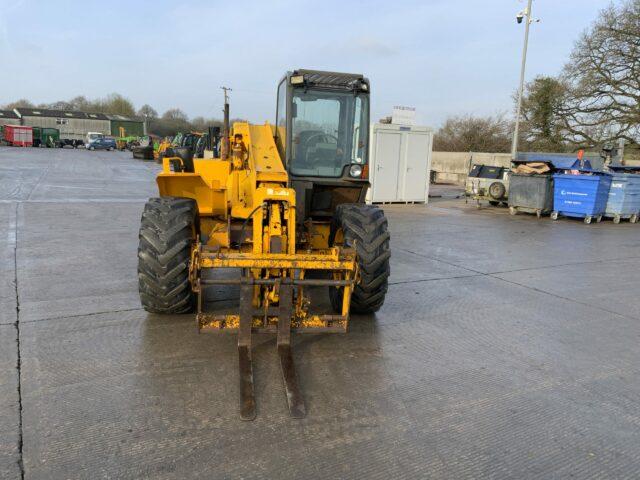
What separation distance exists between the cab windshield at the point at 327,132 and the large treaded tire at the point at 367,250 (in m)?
0.66

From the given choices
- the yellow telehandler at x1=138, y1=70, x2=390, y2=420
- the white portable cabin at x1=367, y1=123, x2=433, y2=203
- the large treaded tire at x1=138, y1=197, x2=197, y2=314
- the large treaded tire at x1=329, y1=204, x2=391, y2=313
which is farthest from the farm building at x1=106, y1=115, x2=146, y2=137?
the large treaded tire at x1=329, y1=204, x2=391, y2=313

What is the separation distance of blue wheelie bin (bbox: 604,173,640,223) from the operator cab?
497 inches

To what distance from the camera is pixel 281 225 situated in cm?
432

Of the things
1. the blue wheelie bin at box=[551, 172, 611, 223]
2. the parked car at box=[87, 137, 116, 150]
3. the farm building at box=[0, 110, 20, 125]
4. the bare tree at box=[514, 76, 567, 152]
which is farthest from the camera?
the farm building at box=[0, 110, 20, 125]

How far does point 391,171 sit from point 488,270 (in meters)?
9.45

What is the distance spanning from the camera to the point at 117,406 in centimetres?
324

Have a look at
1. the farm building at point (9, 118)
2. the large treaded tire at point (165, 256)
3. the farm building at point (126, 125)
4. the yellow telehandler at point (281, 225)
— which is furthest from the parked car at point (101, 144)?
the large treaded tire at point (165, 256)

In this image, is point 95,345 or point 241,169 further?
point 241,169

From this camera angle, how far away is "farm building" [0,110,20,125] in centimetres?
7181

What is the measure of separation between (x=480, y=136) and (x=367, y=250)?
120ft

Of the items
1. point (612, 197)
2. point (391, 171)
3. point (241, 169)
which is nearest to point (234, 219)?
point (241, 169)

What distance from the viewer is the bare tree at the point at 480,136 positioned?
122 ft

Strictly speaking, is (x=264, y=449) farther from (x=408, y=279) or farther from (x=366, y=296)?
(x=408, y=279)

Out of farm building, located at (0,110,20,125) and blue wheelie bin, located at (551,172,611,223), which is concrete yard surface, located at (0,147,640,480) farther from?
farm building, located at (0,110,20,125)
